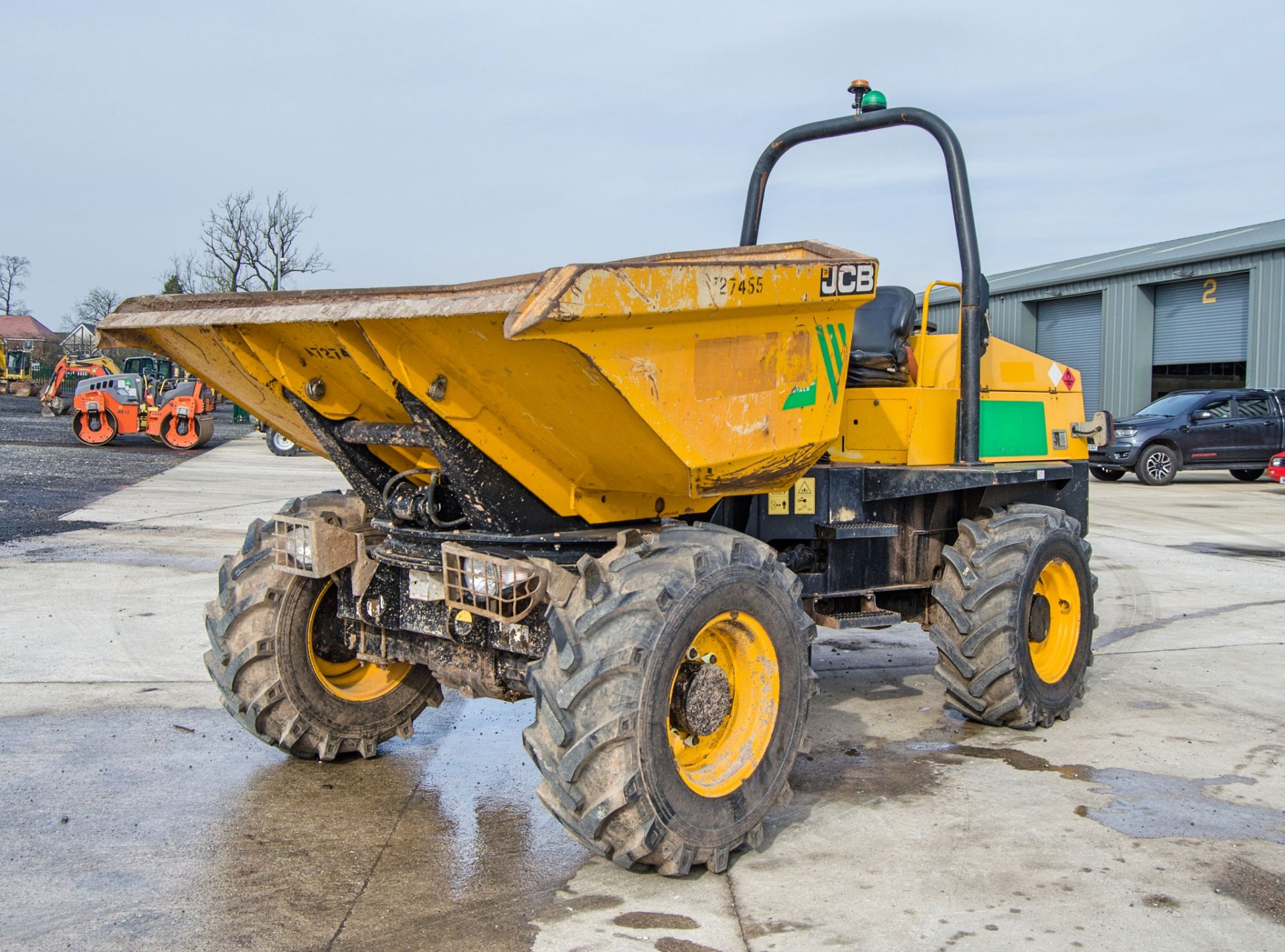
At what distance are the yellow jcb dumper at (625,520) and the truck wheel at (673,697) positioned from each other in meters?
0.01

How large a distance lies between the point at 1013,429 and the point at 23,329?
106m

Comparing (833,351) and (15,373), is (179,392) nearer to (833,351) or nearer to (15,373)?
(833,351)

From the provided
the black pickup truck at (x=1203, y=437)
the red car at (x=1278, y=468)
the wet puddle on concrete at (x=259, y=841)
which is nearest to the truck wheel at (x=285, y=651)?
the wet puddle on concrete at (x=259, y=841)

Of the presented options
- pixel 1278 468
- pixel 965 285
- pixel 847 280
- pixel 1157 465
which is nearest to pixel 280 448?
pixel 1157 465

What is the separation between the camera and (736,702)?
425cm

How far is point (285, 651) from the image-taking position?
193 inches

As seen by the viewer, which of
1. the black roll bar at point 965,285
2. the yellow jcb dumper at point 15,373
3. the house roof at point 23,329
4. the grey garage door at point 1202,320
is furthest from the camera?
the house roof at point 23,329

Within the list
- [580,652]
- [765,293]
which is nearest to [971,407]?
[765,293]

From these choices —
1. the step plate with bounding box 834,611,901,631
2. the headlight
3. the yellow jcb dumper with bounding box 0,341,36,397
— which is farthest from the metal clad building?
the yellow jcb dumper with bounding box 0,341,36,397

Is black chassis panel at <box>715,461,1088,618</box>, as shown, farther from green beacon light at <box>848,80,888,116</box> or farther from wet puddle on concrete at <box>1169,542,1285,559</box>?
wet puddle on concrete at <box>1169,542,1285,559</box>

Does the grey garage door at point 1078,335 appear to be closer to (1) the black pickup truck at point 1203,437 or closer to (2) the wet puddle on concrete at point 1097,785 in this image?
(1) the black pickup truck at point 1203,437

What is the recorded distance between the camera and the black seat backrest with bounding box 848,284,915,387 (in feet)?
18.7

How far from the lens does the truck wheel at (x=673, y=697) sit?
12.0ft

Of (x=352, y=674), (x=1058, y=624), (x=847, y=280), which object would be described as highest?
(x=847, y=280)
